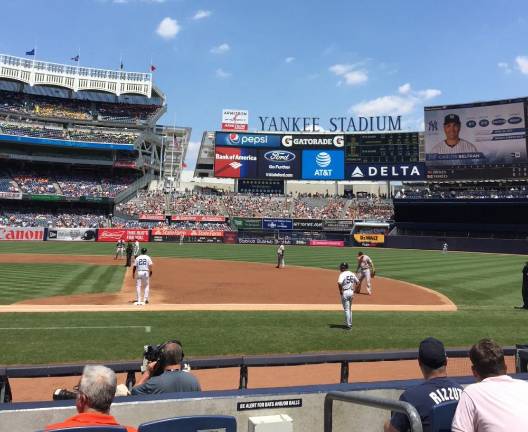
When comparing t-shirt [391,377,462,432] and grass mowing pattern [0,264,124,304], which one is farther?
grass mowing pattern [0,264,124,304]

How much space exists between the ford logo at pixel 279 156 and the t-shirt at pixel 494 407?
69422 mm

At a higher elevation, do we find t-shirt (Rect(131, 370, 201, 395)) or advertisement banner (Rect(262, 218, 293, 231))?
advertisement banner (Rect(262, 218, 293, 231))

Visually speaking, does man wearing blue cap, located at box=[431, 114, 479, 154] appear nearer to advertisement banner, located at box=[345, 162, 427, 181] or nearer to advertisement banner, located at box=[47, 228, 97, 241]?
advertisement banner, located at box=[345, 162, 427, 181]

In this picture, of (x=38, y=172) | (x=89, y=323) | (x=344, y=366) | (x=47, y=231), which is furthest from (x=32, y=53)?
(x=344, y=366)

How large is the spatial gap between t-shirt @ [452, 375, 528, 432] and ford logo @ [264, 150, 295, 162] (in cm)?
6942

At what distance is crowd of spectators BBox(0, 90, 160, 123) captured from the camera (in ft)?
256

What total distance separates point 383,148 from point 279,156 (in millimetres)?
16261

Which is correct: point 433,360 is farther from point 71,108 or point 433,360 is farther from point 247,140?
point 71,108

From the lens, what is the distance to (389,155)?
2680 inches

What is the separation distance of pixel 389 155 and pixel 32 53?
63.1m

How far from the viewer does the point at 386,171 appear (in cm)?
6794

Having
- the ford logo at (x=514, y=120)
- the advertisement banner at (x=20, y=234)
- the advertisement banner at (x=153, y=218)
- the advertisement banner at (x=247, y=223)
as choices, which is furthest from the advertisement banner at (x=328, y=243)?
the advertisement banner at (x=20, y=234)

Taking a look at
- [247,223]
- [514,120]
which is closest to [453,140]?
[514,120]

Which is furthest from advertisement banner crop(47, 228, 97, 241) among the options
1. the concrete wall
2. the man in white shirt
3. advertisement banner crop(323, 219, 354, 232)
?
the man in white shirt
